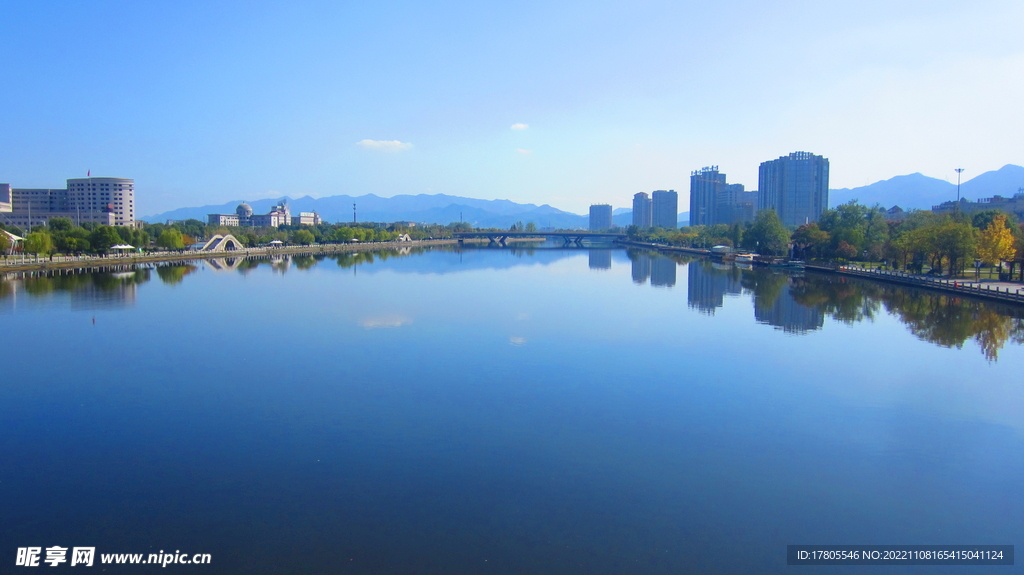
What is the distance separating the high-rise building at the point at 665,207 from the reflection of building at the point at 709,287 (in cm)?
7202

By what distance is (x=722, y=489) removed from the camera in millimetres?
4516

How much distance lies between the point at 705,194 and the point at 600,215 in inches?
2229

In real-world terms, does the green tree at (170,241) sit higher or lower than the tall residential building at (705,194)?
lower

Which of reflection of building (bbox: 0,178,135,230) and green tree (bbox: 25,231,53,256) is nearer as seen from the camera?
green tree (bbox: 25,231,53,256)

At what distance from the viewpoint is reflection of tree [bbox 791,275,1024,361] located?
10.6 m

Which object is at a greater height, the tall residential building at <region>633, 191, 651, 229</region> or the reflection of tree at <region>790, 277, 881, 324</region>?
the tall residential building at <region>633, 191, 651, 229</region>

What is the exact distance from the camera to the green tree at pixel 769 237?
31.1 m

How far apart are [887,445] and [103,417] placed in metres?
6.60

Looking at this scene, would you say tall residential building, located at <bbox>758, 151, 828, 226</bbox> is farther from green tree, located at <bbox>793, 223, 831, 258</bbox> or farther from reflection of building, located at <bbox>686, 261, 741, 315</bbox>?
reflection of building, located at <bbox>686, 261, 741, 315</bbox>

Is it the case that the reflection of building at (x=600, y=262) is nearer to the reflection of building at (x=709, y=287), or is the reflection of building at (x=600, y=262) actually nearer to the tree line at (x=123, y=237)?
the reflection of building at (x=709, y=287)

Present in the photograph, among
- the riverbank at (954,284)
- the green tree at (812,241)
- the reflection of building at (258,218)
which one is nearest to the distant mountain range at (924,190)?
the reflection of building at (258,218)

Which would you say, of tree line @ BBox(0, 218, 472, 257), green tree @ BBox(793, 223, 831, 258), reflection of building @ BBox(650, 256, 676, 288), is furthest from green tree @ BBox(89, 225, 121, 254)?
green tree @ BBox(793, 223, 831, 258)

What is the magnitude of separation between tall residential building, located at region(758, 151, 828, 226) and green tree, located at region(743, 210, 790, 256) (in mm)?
26070

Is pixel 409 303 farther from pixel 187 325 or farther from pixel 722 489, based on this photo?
pixel 722 489
